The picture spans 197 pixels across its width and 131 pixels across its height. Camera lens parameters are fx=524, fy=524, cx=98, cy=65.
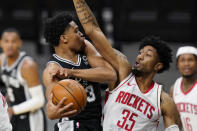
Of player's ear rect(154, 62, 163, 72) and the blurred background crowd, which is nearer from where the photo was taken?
player's ear rect(154, 62, 163, 72)

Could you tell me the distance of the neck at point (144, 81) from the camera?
5238mm

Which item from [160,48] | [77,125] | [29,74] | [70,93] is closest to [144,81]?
[160,48]

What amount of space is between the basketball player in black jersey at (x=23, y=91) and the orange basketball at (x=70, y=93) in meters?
2.16

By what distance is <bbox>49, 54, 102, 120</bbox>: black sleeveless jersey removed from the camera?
5.05 metres

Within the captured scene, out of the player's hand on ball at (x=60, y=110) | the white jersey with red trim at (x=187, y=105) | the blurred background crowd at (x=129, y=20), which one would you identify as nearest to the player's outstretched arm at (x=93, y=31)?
the player's hand on ball at (x=60, y=110)

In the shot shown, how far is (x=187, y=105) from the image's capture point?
654cm

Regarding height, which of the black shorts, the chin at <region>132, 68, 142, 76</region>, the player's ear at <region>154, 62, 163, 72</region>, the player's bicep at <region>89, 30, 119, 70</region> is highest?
the player's bicep at <region>89, 30, 119, 70</region>

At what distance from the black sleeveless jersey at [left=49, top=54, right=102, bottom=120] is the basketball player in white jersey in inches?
66.4

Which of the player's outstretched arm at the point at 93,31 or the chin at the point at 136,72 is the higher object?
the player's outstretched arm at the point at 93,31

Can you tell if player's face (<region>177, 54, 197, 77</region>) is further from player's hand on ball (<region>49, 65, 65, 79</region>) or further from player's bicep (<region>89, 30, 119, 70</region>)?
player's hand on ball (<region>49, 65, 65, 79</region>)

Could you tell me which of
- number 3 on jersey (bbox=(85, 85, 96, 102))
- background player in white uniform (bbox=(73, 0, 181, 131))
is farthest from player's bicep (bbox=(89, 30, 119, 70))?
number 3 on jersey (bbox=(85, 85, 96, 102))

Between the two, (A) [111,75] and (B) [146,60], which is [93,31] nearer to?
(A) [111,75]

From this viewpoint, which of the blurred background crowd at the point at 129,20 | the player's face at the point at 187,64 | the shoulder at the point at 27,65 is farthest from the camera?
the blurred background crowd at the point at 129,20

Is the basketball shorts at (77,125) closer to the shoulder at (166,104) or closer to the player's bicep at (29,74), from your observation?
the shoulder at (166,104)
